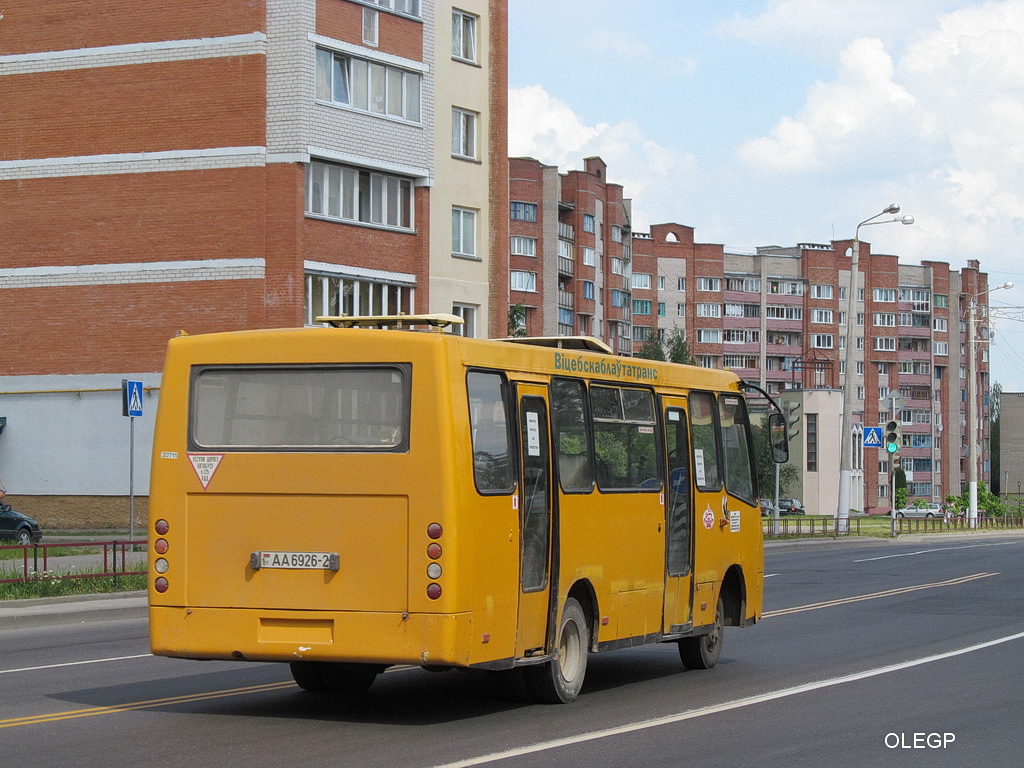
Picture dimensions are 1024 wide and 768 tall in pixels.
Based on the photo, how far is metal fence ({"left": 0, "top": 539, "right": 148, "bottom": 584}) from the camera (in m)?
21.3

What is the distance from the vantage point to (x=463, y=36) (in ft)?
161

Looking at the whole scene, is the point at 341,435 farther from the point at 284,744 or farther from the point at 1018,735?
the point at 1018,735

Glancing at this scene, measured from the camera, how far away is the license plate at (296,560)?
10.2m

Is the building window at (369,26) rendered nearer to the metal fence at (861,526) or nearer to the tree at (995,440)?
the metal fence at (861,526)

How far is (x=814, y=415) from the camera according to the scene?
100875 mm

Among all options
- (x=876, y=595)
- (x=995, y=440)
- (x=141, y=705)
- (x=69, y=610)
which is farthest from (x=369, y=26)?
(x=995, y=440)

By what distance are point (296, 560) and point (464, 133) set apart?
3958 cm

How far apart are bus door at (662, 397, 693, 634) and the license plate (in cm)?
409

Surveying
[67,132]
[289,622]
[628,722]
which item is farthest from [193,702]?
[67,132]

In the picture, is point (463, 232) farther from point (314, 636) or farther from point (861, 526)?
point (314, 636)

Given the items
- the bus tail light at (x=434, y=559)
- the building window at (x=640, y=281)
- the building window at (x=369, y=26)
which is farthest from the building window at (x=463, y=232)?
the building window at (x=640, y=281)

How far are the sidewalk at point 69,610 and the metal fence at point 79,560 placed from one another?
78cm

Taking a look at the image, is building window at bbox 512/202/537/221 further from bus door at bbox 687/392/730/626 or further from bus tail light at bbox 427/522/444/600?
bus tail light at bbox 427/522/444/600

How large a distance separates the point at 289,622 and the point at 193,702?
162cm
